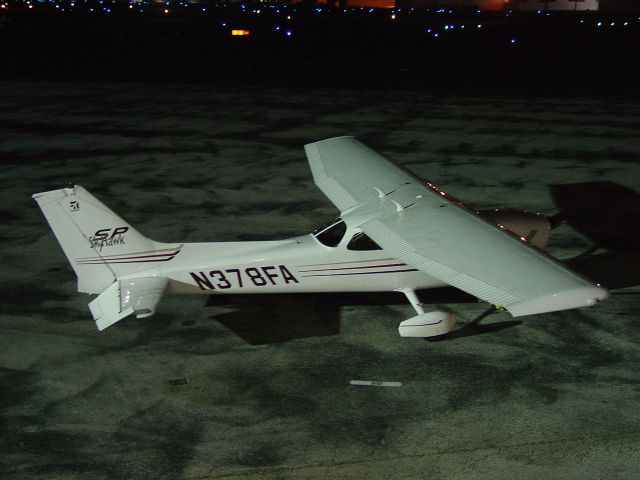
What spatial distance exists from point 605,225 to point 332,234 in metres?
9.21

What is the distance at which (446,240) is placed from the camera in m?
13.2

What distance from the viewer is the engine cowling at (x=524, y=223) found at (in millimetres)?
15008

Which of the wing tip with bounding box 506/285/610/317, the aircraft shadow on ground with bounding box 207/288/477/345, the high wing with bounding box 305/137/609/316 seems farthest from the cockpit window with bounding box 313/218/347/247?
the wing tip with bounding box 506/285/610/317

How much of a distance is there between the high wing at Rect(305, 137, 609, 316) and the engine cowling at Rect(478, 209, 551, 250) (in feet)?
2.61

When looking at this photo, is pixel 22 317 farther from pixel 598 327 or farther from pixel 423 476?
pixel 598 327

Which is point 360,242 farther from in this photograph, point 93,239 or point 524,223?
point 93,239

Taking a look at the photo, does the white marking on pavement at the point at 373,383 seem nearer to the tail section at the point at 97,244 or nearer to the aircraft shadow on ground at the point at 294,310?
the aircraft shadow on ground at the point at 294,310

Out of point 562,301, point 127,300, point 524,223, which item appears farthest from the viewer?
point 524,223

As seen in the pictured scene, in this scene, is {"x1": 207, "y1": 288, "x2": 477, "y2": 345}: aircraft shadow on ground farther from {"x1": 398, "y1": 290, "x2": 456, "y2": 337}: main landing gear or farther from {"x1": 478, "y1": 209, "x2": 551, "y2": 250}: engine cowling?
{"x1": 478, "y1": 209, "x2": 551, "y2": 250}: engine cowling

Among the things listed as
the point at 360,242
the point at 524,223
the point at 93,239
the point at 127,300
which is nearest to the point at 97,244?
the point at 93,239

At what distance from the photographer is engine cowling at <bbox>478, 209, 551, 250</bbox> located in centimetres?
1501

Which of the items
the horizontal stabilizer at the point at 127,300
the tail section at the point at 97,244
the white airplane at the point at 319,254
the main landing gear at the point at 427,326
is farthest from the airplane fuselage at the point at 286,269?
the main landing gear at the point at 427,326

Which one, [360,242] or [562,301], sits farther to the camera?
[360,242]

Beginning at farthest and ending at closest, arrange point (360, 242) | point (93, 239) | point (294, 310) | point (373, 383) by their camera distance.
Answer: point (294, 310) < point (360, 242) < point (93, 239) < point (373, 383)
